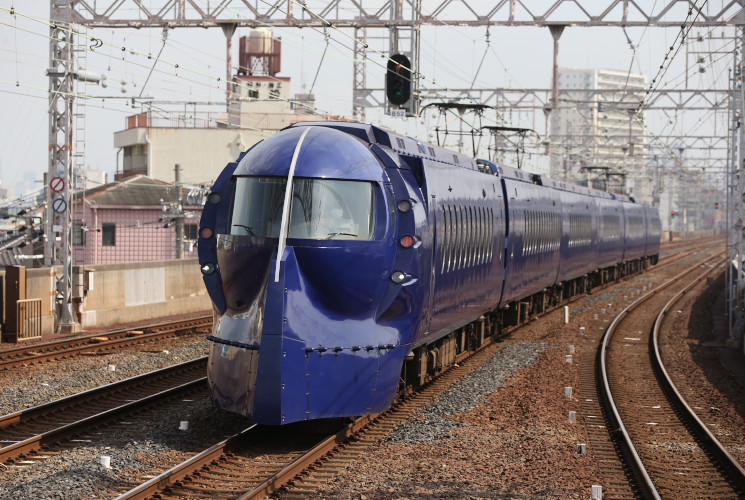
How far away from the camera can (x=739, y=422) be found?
47.9 ft

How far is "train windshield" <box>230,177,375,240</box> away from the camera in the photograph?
1129 cm

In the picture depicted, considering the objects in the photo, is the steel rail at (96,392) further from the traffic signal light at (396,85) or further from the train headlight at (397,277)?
the traffic signal light at (396,85)

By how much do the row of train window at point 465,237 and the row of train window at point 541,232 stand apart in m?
4.49

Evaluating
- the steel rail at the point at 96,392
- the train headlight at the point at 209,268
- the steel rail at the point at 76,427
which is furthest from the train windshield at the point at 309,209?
the steel rail at the point at 96,392

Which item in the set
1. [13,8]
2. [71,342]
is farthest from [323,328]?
[71,342]

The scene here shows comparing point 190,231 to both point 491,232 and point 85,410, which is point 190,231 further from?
point 85,410

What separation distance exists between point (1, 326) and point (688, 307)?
22.9m

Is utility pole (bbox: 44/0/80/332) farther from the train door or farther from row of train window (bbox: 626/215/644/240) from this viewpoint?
row of train window (bbox: 626/215/644/240)

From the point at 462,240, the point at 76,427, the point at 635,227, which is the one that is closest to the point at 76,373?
the point at 76,427

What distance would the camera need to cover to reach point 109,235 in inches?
1736

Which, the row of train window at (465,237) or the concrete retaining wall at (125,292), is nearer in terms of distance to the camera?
the row of train window at (465,237)

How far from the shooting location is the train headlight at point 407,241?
38.8 ft

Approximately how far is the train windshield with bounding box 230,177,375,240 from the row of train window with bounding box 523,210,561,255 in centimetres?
1143

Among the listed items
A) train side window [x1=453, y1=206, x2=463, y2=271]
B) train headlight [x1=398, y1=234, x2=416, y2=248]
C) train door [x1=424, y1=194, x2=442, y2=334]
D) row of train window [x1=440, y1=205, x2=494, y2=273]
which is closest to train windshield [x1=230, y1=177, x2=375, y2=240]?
train headlight [x1=398, y1=234, x2=416, y2=248]
